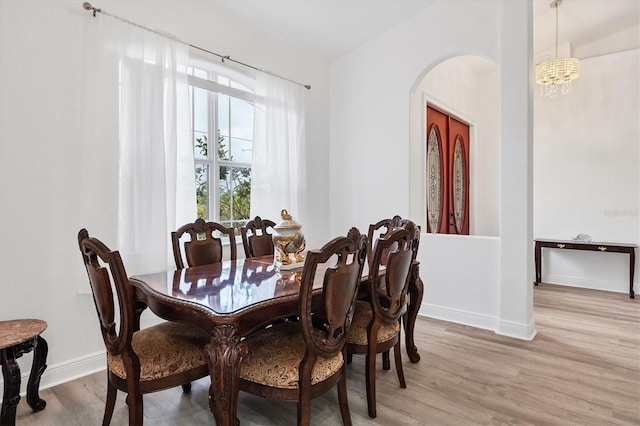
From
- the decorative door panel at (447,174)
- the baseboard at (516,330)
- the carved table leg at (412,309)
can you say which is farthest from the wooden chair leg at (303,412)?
the decorative door panel at (447,174)

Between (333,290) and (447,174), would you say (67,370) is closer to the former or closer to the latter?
(333,290)

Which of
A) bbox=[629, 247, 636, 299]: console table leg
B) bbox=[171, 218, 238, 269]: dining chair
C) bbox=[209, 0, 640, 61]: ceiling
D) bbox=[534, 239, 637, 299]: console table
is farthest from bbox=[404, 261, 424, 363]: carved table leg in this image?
bbox=[629, 247, 636, 299]: console table leg

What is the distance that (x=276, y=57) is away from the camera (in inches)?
151

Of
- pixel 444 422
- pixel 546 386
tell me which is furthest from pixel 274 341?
pixel 546 386

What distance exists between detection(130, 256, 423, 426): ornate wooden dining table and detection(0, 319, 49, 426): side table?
1.90 ft

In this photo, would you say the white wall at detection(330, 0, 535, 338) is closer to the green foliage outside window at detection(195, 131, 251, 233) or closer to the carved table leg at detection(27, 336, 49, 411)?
the green foliage outside window at detection(195, 131, 251, 233)

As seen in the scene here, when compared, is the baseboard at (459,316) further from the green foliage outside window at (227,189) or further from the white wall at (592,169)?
the white wall at (592,169)

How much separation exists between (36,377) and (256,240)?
1.63 metres

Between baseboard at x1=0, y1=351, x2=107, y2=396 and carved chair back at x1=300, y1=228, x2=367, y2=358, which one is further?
baseboard at x1=0, y1=351, x2=107, y2=396

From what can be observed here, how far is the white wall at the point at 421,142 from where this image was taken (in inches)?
121

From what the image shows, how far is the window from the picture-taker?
3279 millimetres

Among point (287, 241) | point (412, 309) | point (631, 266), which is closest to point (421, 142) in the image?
point (412, 309)

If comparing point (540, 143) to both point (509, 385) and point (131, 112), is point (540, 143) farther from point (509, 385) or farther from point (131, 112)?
point (131, 112)

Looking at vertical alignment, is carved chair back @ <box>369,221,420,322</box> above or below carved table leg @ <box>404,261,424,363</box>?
above
